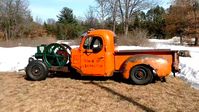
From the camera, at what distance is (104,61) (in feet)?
38.7

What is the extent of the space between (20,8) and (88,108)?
171ft

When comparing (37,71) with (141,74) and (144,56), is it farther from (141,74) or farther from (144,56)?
(144,56)

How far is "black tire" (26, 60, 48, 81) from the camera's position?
12.3 m

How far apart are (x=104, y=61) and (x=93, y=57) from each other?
406mm

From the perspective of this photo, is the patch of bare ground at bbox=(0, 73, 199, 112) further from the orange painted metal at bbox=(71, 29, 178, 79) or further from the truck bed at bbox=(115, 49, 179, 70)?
the truck bed at bbox=(115, 49, 179, 70)

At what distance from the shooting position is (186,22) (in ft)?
170

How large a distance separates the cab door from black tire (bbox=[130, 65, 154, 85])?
1075mm

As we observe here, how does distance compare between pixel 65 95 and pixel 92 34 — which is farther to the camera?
pixel 92 34

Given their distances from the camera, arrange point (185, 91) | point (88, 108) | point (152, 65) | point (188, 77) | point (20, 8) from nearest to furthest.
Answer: point (88, 108), point (185, 91), point (152, 65), point (188, 77), point (20, 8)

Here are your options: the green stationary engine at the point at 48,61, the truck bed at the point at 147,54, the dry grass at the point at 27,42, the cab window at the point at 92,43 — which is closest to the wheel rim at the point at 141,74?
the truck bed at the point at 147,54

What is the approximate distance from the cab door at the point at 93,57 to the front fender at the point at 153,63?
90 centimetres

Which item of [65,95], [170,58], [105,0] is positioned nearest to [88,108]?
[65,95]

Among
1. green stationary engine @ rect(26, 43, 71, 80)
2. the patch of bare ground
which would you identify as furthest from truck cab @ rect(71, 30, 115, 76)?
green stationary engine @ rect(26, 43, 71, 80)

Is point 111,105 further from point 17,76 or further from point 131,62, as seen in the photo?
point 17,76
